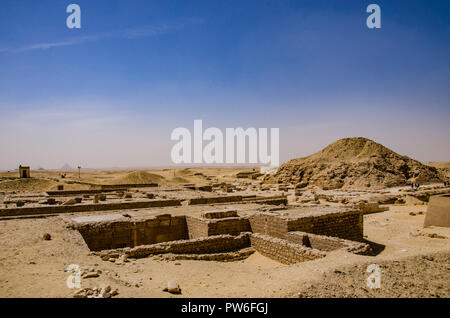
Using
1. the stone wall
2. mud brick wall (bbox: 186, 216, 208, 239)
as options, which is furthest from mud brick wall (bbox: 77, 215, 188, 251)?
the stone wall

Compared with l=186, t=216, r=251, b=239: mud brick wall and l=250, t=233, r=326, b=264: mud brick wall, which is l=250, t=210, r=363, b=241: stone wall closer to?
l=186, t=216, r=251, b=239: mud brick wall

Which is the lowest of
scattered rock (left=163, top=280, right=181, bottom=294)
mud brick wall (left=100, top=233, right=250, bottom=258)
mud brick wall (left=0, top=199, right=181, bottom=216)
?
mud brick wall (left=100, top=233, right=250, bottom=258)

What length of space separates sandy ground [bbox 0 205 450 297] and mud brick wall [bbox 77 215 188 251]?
2.52 ft

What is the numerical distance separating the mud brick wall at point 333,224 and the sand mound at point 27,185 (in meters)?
32.0

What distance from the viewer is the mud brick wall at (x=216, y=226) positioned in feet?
36.1

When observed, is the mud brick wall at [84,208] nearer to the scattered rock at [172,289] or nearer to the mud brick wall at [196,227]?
the mud brick wall at [196,227]

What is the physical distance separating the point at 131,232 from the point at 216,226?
114 inches

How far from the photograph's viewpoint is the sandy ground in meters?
5.03

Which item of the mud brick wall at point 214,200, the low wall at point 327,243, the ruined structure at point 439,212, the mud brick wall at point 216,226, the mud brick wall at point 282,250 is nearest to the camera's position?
the mud brick wall at point 282,250

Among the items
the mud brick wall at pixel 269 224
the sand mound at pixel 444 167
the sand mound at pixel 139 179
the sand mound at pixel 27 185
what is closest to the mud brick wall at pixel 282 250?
the mud brick wall at pixel 269 224
